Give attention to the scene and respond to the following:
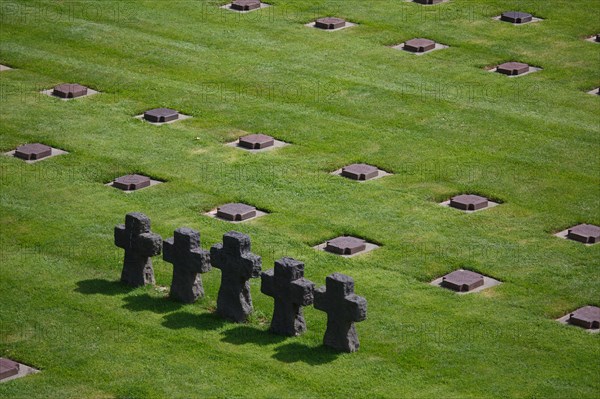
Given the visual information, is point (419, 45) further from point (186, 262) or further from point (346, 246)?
point (186, 262)

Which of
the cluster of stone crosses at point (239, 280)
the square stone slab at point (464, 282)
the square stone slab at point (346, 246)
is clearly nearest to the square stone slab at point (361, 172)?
the square stone slab at point (346, 246)

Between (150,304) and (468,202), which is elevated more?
(468,202)

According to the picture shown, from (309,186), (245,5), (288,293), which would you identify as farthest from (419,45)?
(288,293)

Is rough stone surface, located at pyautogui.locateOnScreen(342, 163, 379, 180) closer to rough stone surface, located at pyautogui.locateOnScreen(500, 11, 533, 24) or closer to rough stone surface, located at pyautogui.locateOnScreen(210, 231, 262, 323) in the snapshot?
rough stone surface, located at pyautogui.locateOnScreen(210, 231, 262, 323)

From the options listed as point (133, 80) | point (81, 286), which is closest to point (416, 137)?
point (133, 80)

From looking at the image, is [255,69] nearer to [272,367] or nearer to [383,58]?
Answer: [383,58]

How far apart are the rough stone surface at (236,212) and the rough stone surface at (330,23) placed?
11829mm

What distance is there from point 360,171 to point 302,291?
7.67 metres

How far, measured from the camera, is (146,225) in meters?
26.9

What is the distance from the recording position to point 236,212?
29922mm

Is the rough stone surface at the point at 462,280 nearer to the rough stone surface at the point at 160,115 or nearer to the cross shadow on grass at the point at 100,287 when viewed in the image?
the cross shadow on grass at the point at 100,287

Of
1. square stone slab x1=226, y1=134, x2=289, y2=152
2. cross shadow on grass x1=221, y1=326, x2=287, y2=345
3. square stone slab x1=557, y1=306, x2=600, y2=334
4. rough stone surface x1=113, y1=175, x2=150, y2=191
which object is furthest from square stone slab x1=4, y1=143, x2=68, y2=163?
square stone slab x1=557, y1=306, x2=600, y2=334

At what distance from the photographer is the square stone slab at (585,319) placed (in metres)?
25.3

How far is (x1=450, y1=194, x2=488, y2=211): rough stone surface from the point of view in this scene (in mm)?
→ 30359
